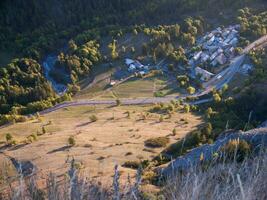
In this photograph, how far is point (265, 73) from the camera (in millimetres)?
87125

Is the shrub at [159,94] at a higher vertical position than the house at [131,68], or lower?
lower

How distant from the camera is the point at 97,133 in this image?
7400 centimetres

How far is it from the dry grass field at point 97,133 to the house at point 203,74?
14.8 metres

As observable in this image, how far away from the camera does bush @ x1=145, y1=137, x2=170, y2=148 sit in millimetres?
64875

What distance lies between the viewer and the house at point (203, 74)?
9650 centimetres

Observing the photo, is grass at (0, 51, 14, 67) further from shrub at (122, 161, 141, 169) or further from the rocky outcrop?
the rocky outcrop

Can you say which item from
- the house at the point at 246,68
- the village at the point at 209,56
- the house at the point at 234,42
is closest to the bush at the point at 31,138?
the village at the point at 209,56

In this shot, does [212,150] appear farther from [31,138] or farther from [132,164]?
[31,138]

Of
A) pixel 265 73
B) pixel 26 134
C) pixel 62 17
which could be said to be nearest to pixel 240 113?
pixel 265 73

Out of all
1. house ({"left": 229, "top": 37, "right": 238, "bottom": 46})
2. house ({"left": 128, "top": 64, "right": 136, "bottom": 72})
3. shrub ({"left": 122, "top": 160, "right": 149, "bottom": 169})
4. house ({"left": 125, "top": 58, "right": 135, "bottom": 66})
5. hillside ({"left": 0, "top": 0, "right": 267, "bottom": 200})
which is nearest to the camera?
shrub ({"left": 122, "top": 160, "right": 149, "bottom": 169})

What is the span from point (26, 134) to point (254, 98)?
37317 mm

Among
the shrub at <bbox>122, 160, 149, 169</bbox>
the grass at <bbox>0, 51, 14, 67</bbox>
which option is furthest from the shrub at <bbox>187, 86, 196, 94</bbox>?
the grass at <bbox>0, 51, 14, 67</bbox>

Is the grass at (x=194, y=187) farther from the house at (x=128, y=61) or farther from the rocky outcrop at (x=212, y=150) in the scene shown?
the house at (x=128, y=61)

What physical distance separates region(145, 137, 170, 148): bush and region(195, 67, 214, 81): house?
3240 centimetres
